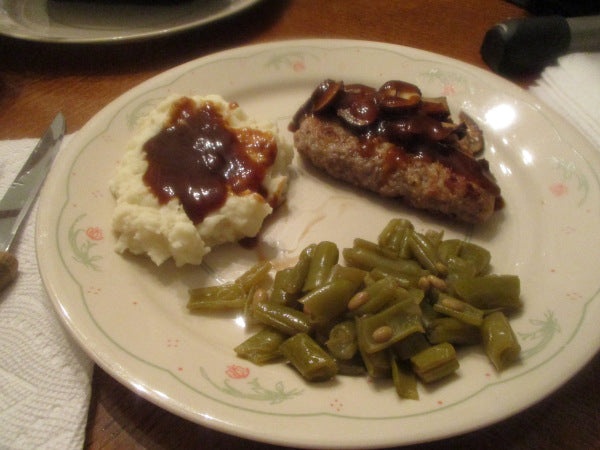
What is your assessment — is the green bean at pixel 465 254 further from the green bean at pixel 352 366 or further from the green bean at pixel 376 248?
the green bean at pixel 352 366

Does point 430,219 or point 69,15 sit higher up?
point 430,219

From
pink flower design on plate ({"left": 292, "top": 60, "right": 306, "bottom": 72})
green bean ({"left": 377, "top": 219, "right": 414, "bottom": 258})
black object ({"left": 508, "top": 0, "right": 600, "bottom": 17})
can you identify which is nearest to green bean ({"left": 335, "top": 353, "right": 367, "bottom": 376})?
green bean ({"left": 377, "top": 219, "right": 414, "bottom": 258})

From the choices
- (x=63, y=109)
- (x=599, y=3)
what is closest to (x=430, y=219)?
(x=63, y=109)

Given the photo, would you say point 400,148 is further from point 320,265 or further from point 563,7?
point 563,7

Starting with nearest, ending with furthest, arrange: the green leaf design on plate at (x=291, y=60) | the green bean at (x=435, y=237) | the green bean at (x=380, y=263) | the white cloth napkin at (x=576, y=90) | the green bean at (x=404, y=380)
Result: 1. the green bean at (x=404, y=380)
2. the green bean at (x=380, y=263)
3. the green bean at (x=435, y=237)
4. the white cloth napkin at (x=576, y=90)
5. the green leaf design on plate at (x=291, y=60)

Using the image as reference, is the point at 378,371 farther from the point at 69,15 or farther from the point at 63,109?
the point at 69,15

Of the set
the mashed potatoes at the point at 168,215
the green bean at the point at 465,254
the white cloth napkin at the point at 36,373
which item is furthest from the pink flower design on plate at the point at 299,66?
the white cloth napkin at the point at 36,373

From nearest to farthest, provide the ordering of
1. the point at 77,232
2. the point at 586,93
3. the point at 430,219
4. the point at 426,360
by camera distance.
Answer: the point at 426,360 → the point at 77,232 → the point at 430,219 → the point at 586,93

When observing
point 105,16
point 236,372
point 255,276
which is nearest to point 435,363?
point 236,372
